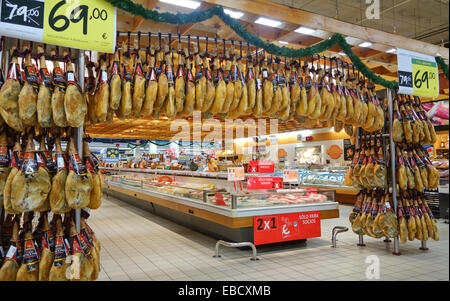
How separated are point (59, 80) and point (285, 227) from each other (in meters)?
4.01

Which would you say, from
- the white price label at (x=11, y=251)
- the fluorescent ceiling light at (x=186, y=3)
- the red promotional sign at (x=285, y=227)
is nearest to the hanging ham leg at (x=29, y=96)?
the white price label at (x=11, y=251)

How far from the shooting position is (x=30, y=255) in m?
2.36

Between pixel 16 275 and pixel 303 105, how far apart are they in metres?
3.18

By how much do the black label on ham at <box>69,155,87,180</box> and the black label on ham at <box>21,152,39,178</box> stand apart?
0.23 meters

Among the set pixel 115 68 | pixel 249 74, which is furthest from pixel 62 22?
pixel 249 74

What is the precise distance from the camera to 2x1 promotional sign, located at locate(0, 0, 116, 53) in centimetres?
226

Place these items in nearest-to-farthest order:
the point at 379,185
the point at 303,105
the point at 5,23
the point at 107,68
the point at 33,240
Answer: the point at 5,23
the point at 33,240
the point at 107,68
the point at 303,105
the point at 379,185

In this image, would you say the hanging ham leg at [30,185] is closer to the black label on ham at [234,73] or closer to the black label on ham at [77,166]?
the black label on ham at [77,166]

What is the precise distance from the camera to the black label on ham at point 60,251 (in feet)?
7.80

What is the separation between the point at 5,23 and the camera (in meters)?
2.22

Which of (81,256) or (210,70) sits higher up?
(210,70)

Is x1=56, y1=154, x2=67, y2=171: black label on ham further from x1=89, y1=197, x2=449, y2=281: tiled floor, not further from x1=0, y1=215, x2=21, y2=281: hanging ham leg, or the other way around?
x1=89, y1=197, x2=449, y2=281: tiled floor
